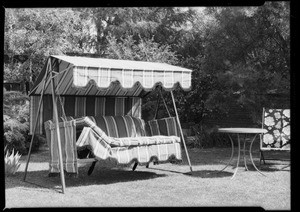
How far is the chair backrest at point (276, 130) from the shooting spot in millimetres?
7508

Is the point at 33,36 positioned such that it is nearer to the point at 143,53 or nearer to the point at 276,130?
the point at 143,53

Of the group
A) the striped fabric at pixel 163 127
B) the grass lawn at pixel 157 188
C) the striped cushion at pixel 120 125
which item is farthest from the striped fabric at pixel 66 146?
the striped fabric at pixel 163 127

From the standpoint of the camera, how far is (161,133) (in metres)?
7.40

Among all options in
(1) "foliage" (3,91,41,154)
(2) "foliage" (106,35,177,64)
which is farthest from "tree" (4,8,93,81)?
(2) "foliage" (106,35,177,64)

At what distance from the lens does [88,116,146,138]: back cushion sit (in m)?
7.22

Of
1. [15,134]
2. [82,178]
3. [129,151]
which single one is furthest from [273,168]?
[15,134]

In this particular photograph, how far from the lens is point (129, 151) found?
6164 mm

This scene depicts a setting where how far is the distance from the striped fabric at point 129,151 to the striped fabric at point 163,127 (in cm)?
49

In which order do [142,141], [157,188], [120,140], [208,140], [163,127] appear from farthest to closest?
1. [208,140]
2. [163,127]
3. [142,141]
4. [120,140]
5. [157,188]

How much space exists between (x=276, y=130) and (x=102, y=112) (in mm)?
2974

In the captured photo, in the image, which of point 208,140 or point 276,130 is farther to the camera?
point 208,140

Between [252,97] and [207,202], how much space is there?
476cm

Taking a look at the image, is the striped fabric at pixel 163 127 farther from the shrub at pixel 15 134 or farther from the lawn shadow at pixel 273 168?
the shrub at pixel 15 134

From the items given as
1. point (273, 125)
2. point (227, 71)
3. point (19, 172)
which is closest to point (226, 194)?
point (273, 125)
